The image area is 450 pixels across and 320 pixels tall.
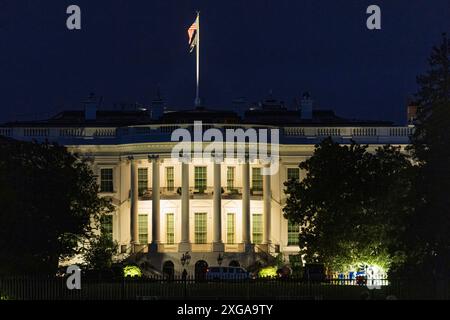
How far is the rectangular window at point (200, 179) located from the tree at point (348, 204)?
15.7 metres

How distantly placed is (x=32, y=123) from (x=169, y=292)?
52403 mm

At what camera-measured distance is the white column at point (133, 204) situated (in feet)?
450

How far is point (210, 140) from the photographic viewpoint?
5354 inches

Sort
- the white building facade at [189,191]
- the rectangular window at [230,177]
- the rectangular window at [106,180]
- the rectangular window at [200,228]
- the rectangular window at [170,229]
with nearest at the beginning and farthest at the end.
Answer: the white building facade at [189,191] < the rectangular window at [200,228] < the rectangular window at [170,229] < the rectangular window at [230,177] < the rectangular window at [106,180]

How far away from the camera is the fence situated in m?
89.8

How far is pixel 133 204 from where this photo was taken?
138250 millimetres

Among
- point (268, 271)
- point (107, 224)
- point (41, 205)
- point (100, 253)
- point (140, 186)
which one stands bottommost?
point (268, 271)

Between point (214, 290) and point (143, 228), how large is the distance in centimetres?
4462

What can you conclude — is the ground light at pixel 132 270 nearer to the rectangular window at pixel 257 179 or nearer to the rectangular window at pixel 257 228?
the rectangular window at pixel 257 228

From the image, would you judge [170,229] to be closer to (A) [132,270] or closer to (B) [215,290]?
(A) [132,270]

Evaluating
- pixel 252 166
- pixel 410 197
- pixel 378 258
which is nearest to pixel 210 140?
pixel 252 166

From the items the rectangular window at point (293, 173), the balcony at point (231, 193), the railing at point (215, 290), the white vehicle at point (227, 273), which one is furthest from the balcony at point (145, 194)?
the railing at point (215, 290)

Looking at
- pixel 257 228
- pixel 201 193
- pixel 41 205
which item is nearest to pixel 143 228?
pixel 201 193
